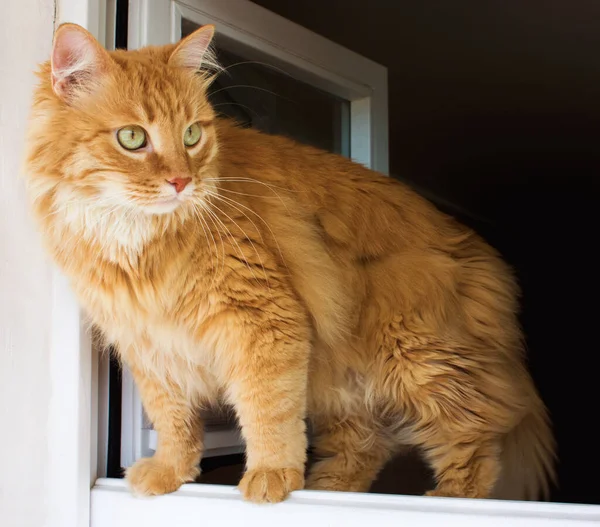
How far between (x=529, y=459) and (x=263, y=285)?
3.08 ft

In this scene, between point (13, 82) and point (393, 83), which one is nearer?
point (13, 82)

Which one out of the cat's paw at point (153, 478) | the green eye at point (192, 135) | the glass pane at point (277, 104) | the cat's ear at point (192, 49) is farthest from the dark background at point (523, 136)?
the cat's paw at point (153, 478)

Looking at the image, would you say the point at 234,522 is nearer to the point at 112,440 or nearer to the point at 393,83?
the point at 112,440

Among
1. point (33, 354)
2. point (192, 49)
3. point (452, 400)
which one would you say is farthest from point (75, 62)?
point (452, 400)

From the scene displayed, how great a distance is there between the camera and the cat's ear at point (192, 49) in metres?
1.50

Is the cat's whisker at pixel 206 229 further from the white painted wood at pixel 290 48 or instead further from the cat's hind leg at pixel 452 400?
the white painted wood at pixel 290 48

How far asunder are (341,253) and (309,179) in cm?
21

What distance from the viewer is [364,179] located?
1.85 metres

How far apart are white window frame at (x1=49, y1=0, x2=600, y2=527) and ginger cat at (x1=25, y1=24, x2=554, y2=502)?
54 mm

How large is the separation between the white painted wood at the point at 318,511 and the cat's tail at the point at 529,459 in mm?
633

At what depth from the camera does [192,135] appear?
1492 millimetres

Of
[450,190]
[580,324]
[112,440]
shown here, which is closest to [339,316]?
[112,440]

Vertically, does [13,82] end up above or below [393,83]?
below

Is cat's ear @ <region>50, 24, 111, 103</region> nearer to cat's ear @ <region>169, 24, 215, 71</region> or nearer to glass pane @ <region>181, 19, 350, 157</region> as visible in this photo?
cat's ear @ <region>169, 24, 215, 71</region>
